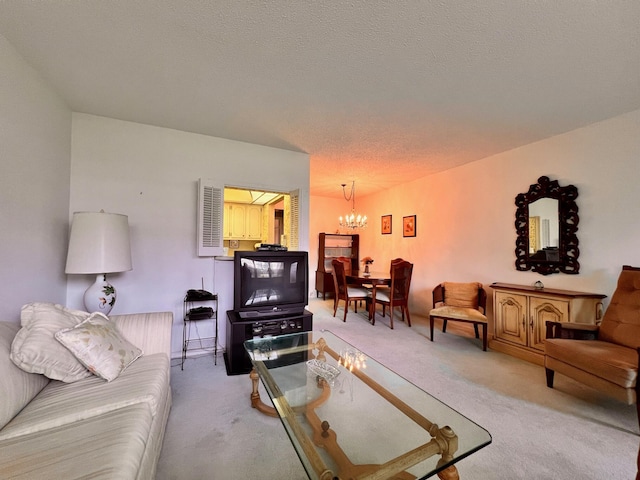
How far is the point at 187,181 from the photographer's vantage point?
3004 mm

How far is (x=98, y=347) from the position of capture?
4.91 feet

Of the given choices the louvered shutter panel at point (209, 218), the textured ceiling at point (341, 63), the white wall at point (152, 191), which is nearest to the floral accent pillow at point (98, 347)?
the white wall at point (152, 191)

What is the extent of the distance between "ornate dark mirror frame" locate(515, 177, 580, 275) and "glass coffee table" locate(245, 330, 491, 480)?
255cm

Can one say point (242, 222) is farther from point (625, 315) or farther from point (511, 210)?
point (625, 315)

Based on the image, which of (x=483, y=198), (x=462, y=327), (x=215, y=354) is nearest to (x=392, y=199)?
(x=483, y=198)

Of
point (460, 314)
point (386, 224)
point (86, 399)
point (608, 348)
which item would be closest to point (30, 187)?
point (86, 399)

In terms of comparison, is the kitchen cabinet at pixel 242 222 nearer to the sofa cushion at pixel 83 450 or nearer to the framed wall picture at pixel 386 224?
the framed wall picture at pixel 386 224

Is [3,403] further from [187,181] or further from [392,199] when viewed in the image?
[392,199]

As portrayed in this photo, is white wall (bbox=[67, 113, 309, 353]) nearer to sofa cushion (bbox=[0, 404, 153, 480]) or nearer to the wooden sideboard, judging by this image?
sofa cushion (bbox=[0, 404, 153, 480])

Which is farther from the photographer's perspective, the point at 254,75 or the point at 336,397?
the point at 254,75

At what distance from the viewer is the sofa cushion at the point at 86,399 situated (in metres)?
1.11

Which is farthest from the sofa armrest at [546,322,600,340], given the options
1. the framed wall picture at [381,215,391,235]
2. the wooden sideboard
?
the framed wall picture at [381,215,391,235]

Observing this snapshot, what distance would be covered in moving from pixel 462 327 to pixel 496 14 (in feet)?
12.0

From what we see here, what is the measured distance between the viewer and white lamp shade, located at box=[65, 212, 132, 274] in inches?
80.3
